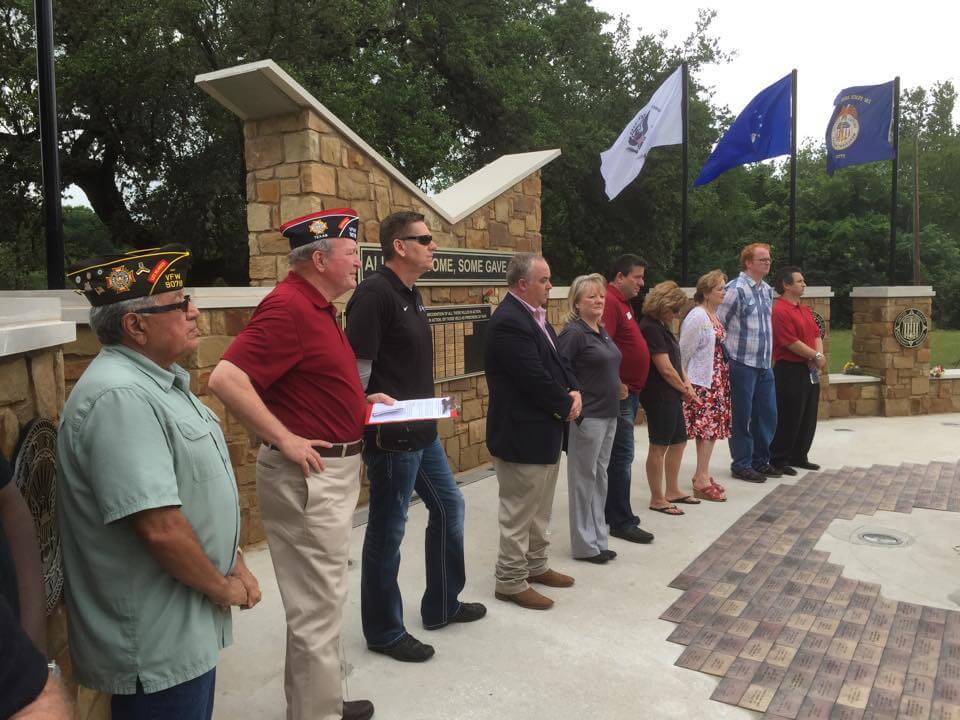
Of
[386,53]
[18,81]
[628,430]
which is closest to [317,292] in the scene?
[628,430]

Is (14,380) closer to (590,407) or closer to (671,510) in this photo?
(590,407)

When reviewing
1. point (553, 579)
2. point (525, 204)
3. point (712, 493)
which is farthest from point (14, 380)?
point (525, 204)

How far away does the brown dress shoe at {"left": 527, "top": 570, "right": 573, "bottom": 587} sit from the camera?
13.1ft

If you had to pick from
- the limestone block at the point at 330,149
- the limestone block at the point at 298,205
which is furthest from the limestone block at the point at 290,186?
the limestone block at the point at 330,149

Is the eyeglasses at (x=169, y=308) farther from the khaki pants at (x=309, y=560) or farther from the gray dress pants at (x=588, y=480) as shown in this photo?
the gray dress pants at (x=588, y=480)

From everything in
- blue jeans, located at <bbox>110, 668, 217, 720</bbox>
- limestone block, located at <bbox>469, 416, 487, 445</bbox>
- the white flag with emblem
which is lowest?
limestone block, located at <bbox>469, 416, 487, 445</bbox>

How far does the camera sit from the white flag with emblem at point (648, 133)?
8594mm

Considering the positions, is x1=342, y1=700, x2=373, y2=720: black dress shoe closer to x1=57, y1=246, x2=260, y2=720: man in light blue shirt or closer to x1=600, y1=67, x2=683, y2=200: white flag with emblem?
x1=57, y1=246, x2=260, y2=720: man in light blue shirt

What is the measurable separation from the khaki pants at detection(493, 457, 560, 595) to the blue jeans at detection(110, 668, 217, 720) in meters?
2.10

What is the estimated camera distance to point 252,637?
3.42m

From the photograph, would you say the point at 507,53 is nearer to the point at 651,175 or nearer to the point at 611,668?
the point at 651,175

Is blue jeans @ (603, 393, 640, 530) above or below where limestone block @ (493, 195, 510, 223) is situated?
below

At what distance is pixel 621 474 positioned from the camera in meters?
4.75

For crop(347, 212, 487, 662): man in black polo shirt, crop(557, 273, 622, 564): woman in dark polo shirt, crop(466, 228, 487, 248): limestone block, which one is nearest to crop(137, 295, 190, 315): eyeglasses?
crop(347, 212, 487, 662): man in black polo shirt
